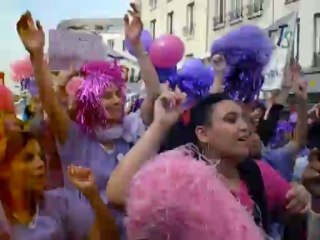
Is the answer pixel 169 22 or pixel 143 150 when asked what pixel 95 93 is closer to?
pixel 143 150

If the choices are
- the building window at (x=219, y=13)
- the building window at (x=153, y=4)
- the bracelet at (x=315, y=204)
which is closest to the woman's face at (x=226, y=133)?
the bracelet at (x=315, y=204)

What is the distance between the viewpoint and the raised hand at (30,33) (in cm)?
321

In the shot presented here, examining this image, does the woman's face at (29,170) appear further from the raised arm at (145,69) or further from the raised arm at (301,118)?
the raised arm at (301,118)

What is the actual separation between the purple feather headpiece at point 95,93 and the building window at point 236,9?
16967mm

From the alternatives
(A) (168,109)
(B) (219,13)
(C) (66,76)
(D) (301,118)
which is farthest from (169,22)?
(A) (168,109)

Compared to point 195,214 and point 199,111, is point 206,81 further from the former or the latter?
point 195,214

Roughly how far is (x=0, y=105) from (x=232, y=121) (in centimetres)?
133

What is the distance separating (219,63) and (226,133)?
43.8 inches

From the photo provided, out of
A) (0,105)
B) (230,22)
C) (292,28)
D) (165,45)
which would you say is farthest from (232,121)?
(230,22)

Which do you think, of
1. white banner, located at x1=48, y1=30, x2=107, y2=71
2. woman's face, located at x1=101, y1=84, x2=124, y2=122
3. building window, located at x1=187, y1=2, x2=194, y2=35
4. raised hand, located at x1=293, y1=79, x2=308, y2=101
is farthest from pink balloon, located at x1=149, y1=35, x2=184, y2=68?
building window, located at x1=187, y1=2, x2=194, y2=35

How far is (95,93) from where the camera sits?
3.33 metres

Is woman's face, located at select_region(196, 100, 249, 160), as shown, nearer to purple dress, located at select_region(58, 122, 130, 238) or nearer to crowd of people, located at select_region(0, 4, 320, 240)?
crowd of people, located at select_region(0, 4, 320, 240)

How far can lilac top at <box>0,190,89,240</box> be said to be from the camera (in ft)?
7.94

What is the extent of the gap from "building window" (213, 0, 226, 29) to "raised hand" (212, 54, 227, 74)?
57.3 ft
